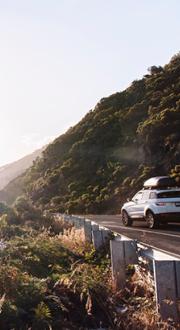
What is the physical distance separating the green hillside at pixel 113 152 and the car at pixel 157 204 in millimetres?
16135

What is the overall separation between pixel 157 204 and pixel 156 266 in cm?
1298

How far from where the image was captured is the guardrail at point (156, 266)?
6047 mm

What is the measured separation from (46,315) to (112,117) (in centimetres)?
5792

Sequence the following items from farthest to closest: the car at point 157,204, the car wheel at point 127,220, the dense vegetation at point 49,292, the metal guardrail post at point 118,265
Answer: the car wheel at point 127,220, the car at point 157,204, the metal guardrail post at point 118,265, the dense vegetation at point 49,292

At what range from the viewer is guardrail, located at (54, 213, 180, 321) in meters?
6.05

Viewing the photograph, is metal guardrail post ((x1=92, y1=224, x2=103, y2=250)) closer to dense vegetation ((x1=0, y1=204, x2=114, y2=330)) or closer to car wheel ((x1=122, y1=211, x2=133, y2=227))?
dense vegetation ((x1=0, y1=204, x2=114, y2=330))

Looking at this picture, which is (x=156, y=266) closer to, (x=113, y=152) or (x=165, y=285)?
(x=165, y=285)

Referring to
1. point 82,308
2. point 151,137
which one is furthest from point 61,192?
point 82,308

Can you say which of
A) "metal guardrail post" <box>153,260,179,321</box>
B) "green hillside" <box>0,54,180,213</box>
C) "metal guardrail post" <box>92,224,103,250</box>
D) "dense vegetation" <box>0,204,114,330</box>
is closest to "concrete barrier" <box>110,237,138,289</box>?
"dense vegetation" <box>0,204,114,330</box>

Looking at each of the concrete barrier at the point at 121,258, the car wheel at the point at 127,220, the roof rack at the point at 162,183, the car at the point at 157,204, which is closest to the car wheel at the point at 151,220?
the car at the point at 157,204

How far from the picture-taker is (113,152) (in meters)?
56.3

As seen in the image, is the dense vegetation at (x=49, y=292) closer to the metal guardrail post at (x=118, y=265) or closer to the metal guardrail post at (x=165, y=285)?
the metal guardrail post at (x=118, y=265)

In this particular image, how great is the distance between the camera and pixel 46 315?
6004mm

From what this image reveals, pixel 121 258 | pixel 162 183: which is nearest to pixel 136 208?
pixel 162 183
